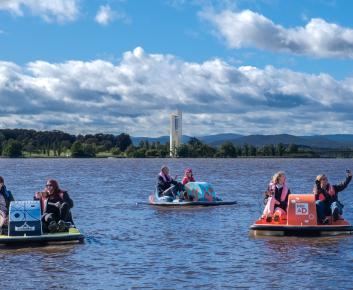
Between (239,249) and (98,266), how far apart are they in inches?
186

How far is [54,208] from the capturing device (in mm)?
22062

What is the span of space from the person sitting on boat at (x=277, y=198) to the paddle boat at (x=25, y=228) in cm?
665

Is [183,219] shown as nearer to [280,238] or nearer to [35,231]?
[280,238]

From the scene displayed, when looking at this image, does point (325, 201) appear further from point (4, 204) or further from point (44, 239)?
point (4, 204)

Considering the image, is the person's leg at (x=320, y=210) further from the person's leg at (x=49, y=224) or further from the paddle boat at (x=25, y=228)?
the person's leg at (x=49, y=224)

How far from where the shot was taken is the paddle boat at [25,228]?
21.0 m

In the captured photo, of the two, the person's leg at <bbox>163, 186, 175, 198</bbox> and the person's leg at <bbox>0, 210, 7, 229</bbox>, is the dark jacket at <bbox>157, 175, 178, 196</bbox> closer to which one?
the person's leg at <bbox>163, 186, 175, 198</bbox>

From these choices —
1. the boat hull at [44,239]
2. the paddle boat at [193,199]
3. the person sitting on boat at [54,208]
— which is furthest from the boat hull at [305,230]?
the paddle boat at [193,199]

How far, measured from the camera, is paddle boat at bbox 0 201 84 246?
20969 millimetres

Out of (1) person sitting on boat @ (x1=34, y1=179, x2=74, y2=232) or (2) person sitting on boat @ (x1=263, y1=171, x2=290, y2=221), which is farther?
(2) person sitting on boat @ (x1=263, y1=171, x2=290, y2=221)

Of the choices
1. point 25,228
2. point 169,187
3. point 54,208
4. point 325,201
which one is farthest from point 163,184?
point 25,228

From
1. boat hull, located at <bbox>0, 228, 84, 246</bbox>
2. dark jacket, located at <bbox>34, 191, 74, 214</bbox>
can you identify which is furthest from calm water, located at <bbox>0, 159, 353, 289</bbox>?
dark jacket, located at <bbox>34, 191, 74, 214</bbox>

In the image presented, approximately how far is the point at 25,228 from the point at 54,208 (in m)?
1.30

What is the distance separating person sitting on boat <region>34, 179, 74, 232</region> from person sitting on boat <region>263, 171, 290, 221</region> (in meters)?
6.30
